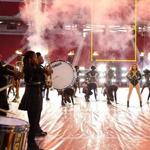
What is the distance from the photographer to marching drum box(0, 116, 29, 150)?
424 cm

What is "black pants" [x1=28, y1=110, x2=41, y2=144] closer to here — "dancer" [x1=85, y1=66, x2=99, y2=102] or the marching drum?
the marching drum

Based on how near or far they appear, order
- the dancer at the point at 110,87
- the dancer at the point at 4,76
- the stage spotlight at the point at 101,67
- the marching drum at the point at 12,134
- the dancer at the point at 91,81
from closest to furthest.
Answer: the marching drum at the point at 12,134
the dancer at the point at 4,76
the dancer at the point at 110,87
the dancer at the point at 91,81
the stage spotlight at the point at 101,67

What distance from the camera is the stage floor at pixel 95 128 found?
6793 millimetres

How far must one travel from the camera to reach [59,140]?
7.10 m

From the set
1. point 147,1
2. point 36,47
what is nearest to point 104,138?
point 147,1

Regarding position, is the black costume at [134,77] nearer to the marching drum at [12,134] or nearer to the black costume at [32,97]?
the black costume at [32,97]

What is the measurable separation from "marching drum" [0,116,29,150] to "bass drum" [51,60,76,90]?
20.8ft

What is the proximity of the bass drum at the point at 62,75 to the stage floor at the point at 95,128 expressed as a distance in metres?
0.80

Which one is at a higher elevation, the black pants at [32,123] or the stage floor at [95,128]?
the black pants at [32,123]

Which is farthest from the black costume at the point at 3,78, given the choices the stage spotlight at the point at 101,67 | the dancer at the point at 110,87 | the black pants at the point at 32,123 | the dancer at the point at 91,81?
the stage spotlight at the point at 101,67

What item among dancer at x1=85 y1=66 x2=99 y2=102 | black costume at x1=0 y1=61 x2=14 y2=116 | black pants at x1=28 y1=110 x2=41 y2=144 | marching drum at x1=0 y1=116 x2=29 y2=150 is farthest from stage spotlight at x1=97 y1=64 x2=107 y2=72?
marching drum at x1=0 y1=116 x2=29 y2=150

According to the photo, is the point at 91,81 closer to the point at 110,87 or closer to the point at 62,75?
the point at 110,87

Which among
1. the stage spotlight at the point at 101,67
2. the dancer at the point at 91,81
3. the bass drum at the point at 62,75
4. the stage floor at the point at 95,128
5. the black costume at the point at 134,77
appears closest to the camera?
the stage floor at the point at 95,128

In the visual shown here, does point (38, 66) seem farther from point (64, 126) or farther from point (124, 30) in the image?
point (124, 30)
